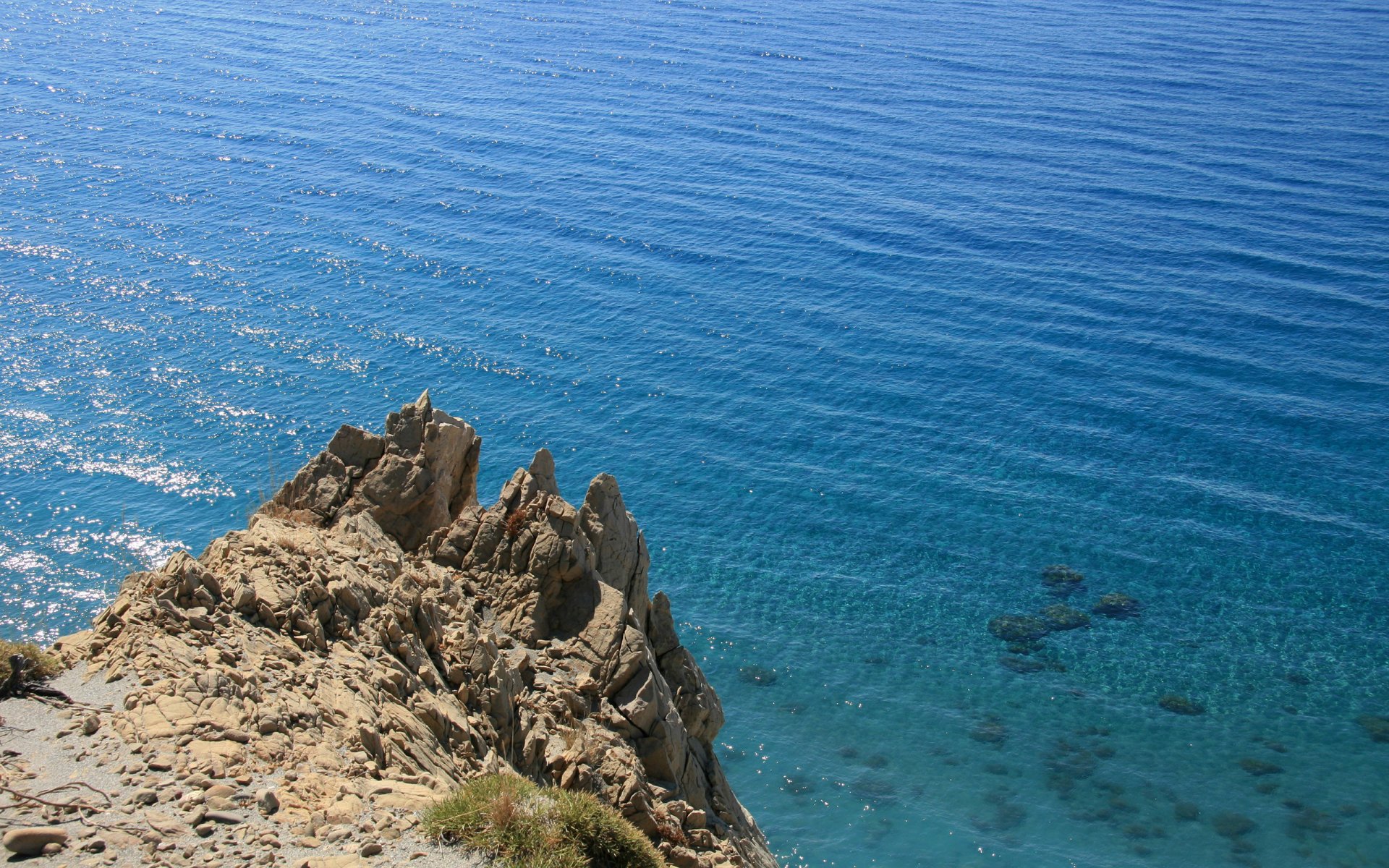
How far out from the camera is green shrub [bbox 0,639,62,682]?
19391 millimetres

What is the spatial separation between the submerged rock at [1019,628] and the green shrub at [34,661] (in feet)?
137

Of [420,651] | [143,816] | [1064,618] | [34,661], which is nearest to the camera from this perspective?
[143,816]

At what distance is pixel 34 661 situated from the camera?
19.6 metres

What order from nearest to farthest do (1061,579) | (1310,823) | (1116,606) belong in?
(1310,823) → (1116,606) → (1061,579)

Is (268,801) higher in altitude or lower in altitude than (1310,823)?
higher

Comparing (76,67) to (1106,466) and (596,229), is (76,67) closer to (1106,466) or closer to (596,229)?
(596,229)

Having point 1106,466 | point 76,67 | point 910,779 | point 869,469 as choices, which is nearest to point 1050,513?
point 1106,466

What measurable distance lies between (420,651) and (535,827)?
757 cm

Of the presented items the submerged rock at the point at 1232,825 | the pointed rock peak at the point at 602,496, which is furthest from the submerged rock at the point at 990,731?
the pointed rock peak at the point at 602,496

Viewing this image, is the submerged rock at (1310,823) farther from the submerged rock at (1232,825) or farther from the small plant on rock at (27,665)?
the small plant on rock at (27,665)

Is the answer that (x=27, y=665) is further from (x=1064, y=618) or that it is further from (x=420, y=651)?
(x=1064, y=618)

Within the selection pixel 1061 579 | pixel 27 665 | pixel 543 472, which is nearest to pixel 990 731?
pixel 1061 579

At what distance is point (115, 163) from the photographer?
94375mm

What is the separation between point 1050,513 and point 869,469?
1016 cm
